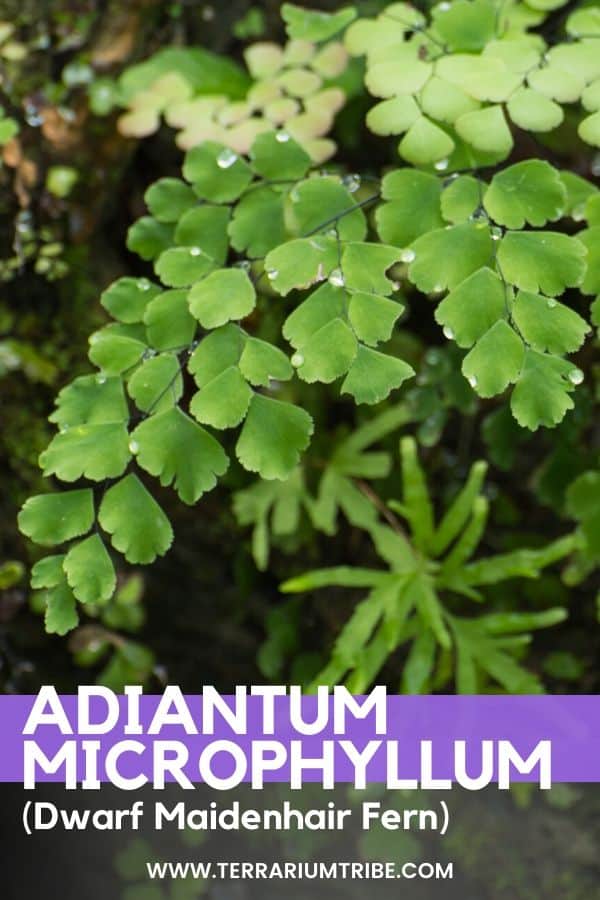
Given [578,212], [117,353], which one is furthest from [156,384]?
[578,212]

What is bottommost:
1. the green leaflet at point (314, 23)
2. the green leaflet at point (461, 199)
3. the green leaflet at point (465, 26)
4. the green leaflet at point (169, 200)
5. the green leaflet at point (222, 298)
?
the green leaflet at point (222, 298)

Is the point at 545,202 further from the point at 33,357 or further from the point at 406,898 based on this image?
the point at 406,898

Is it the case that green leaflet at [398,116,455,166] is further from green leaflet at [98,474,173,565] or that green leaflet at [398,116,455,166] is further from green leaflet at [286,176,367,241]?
green leaflet at [98,474,173,565]

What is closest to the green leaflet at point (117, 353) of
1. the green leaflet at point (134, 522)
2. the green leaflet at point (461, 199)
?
the green leaflet at point (134, 522)

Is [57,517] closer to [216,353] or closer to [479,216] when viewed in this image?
[216,353]

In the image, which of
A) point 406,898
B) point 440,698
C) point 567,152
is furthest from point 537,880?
point 567,152

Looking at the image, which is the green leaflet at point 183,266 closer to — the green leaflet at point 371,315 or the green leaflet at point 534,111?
the green leaflet at point 371,315

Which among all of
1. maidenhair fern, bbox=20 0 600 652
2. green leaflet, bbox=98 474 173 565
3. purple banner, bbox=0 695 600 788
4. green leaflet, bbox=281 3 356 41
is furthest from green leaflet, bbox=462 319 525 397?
purple banner, bbox=0 695 600 788
